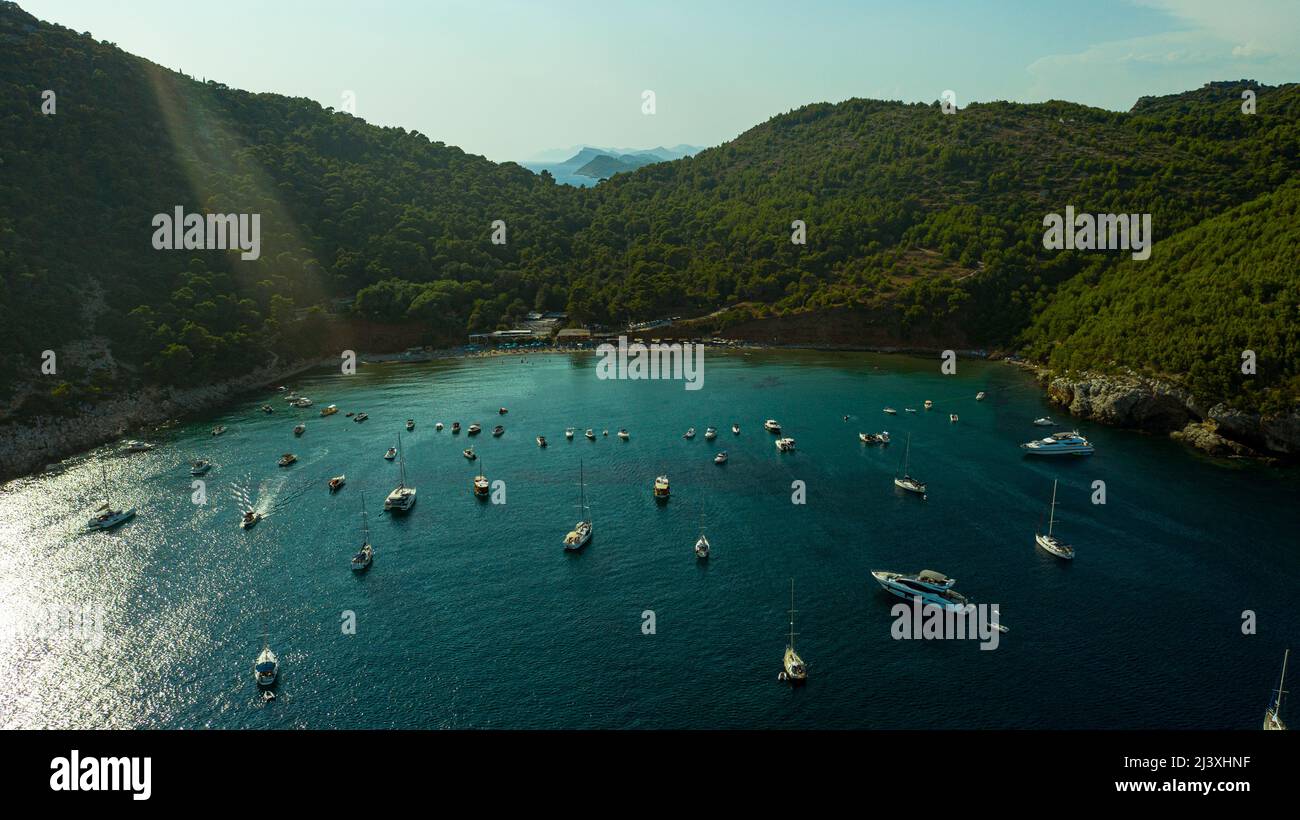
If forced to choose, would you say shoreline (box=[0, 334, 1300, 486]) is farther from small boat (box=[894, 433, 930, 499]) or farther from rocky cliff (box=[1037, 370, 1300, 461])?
small boat (box=[894, 433, 930, 499])

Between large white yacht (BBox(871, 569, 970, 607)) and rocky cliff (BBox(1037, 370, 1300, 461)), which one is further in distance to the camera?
rocky cliff (BBox(1037, 370, 1300, 461))

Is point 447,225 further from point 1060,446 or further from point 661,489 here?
point 1060,446

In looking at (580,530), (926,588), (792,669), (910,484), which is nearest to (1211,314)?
(910,484)

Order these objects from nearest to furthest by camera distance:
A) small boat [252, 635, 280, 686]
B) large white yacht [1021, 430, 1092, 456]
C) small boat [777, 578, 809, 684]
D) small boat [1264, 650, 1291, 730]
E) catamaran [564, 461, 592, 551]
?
1. small boat [1264, 650, 1291, 730]
2. small boat [777, 578, 809, 684]
3. small boat [252, 635, 280, 686]
4. catamaran [564, 461, 592, 551]
5. large white yacht [1021, 430, 1092, 456]

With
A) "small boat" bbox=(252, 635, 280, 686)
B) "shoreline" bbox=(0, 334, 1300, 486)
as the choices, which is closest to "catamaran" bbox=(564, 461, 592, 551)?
"small boat" bbox=(252, 635, 280, 686)

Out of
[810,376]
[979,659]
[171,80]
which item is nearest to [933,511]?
[979,659]

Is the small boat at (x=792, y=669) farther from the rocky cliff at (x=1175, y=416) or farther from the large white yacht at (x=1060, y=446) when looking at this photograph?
the rocky cliff at (x=1175, y=416)
